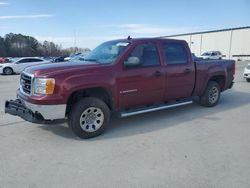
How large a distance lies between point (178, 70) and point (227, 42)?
6029 centimetres

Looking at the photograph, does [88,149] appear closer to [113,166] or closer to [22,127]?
[113,166]

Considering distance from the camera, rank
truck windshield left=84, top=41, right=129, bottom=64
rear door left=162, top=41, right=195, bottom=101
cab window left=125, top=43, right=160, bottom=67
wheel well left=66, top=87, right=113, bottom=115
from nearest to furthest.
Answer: wheel well left=66, top=87, right=113, bottom=115, truck windshield left=84, top=41, right=129, bottom=64, cab window left=125, top=43, right=160, bottom=67, rear door left=162, top=41, right=195, bottom=101

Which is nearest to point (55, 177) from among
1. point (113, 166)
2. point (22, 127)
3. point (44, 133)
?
point (113, 166)

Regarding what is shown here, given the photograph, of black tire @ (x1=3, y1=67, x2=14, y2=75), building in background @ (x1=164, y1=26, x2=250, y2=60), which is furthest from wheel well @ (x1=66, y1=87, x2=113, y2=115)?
building in background @ (x1=164, y1=26, x2=250, y2=60)

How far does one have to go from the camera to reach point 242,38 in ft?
187

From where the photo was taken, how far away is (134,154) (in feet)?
14.2

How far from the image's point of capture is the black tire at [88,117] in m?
4.89

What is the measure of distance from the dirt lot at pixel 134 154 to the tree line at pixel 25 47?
64766 mm

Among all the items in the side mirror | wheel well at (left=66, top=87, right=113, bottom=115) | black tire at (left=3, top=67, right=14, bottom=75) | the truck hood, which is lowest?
black tire at (left=3, top=67, right=14, bottom=75)

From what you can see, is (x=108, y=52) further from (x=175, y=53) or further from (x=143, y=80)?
(x=175, y=53)

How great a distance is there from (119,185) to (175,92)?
3517 millimetres

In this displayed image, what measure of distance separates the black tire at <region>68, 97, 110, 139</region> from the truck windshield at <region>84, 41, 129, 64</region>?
37.5 inches

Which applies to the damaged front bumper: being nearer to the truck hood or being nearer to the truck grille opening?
the truck grille opening

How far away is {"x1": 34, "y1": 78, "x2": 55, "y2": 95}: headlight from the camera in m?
4.58
